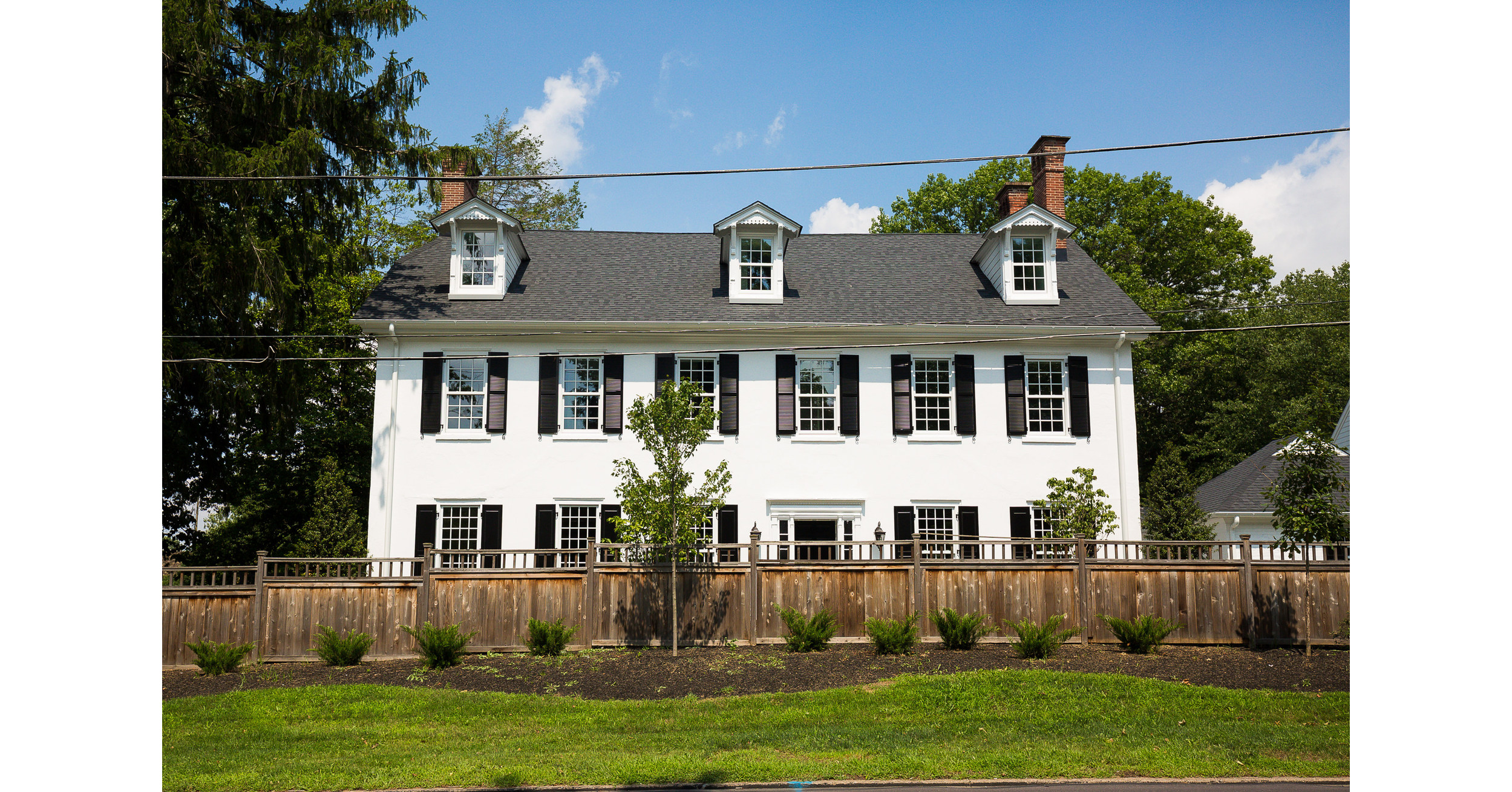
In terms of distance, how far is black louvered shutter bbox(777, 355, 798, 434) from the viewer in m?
19.8

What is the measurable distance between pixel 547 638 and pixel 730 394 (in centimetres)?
719

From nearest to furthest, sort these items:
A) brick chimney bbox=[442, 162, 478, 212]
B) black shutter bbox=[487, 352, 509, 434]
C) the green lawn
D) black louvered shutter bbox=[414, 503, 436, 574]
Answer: the green lawn → black louvered shutter bbox=[414, 503, 436, 574] → black shutter bbox=[487, 352, 509, 434] → brick chimney bbox=[442, 162, 478, 212]

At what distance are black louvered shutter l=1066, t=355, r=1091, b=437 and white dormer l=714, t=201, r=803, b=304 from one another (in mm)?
6754

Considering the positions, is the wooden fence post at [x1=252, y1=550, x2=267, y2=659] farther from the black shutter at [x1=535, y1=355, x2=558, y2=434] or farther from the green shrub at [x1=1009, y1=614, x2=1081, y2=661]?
the green shrub at [x1=1009, y1=614, x2=1081, y2=661]

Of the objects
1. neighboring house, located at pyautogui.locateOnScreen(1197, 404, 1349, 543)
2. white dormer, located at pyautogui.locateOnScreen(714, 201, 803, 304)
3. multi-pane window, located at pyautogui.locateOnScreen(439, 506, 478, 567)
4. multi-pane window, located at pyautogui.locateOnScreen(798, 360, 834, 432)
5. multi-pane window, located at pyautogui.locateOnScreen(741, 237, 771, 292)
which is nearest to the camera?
multi-pane window, located at pyautogui.locateOnScreen(439, 506, 478, 567)

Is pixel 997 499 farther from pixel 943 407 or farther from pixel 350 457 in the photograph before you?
pixel 350 457

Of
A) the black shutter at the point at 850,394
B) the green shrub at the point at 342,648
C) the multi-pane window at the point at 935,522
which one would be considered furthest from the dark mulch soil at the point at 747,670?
the black shutter at the point at 850,394

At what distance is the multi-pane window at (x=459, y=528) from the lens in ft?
62.8

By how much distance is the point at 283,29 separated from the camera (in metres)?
19.2

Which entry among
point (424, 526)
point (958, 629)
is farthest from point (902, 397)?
point (424, 526)

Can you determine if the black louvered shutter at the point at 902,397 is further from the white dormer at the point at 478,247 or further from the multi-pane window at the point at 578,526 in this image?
the white dormer at the point at 478,247

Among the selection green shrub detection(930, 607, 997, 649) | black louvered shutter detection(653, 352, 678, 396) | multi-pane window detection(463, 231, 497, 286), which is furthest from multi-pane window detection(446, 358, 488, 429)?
green shrub detection(930, 607, 997, 649)

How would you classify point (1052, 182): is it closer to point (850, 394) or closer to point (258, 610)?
point (850, 394)

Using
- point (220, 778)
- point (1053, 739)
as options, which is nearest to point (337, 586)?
point (220, 778)
